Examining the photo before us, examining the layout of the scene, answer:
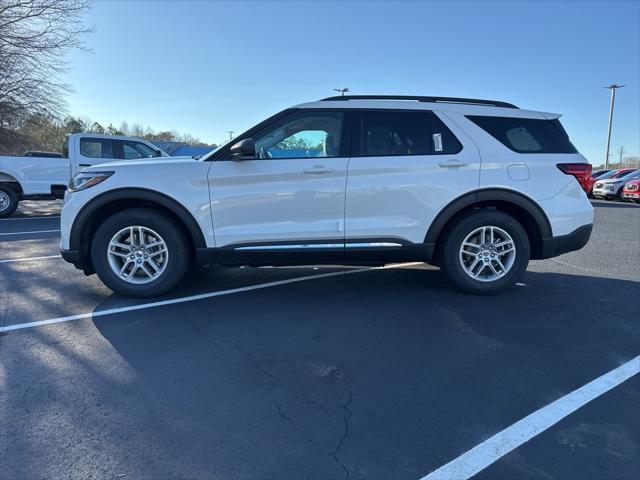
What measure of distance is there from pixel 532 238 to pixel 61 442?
4.51 metres

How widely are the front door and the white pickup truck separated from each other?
26.9 ft

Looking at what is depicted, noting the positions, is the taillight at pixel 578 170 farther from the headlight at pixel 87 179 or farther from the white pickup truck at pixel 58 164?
the white pickup truck at pixel 58 164

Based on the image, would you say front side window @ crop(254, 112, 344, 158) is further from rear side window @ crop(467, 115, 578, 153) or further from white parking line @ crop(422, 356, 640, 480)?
white parking line @ crop(422, 356, 640, 480)

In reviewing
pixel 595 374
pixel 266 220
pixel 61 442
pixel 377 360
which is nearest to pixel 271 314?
pixel 266 220

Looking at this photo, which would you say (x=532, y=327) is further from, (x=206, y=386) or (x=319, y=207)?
(x=206, y=386)

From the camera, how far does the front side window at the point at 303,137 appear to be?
4426mm

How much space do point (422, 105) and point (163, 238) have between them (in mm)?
2977

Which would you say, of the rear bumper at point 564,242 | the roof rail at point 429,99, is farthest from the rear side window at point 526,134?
the rear bumper at point 564,242

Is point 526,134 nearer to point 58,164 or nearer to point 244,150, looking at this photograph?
point 244,150

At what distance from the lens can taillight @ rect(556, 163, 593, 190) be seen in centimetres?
460

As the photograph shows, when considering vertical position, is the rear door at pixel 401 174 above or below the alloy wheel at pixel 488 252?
above

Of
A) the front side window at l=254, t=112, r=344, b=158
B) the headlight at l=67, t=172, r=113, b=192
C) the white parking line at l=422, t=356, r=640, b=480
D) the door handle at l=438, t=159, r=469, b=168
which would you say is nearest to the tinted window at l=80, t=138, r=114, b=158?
the headlight at l=67, t=172, r=113, b=192

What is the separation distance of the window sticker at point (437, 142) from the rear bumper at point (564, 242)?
1.45 m

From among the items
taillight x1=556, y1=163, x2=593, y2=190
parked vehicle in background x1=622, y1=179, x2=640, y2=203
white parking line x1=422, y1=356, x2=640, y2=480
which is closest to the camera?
white parking line x1=422, y1=356, x2=640, y2=480
